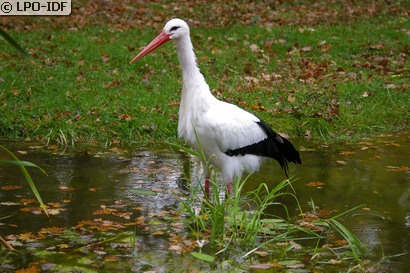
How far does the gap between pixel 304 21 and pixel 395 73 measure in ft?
14.0

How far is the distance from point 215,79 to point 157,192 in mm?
4885

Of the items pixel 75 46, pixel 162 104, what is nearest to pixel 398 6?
pixel 75 46

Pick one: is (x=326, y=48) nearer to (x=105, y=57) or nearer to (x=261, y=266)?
(x=105, y=57)

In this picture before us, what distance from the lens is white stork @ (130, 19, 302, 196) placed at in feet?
21.0

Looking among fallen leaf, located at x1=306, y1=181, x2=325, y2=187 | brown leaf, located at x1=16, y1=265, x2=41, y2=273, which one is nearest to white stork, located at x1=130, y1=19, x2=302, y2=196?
fallen leaf, located at x1=306, y1=181, x2=325, y2=187

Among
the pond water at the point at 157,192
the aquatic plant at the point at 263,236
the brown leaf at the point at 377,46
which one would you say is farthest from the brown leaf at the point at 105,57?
the aquatic plant at the point at 263,236

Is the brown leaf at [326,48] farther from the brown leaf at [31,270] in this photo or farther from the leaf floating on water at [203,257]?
the brown leaf at [31,270]

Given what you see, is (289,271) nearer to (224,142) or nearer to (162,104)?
(224,142)

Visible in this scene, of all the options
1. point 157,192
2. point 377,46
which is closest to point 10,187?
point 157,192

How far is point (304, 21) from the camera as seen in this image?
16078mm

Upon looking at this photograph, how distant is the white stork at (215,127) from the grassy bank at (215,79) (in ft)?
7.28

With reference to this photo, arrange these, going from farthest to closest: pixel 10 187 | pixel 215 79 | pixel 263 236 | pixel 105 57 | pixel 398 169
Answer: pixel 105 57
pixel 215 79
pixel 398 169
pixel 10 187
pixel 263 236

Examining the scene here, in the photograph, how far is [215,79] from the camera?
11.5 m

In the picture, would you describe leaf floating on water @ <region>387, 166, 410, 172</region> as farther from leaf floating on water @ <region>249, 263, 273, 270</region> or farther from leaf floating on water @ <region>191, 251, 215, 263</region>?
leaf floating on water @ <region>191, 251, 215, 263</region>
